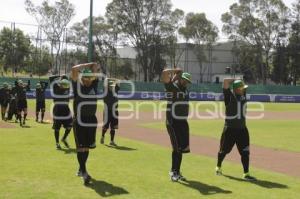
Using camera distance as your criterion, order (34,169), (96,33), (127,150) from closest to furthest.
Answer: (34,169) → (127,150) → (96,33)

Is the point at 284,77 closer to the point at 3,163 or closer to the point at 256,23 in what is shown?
the point at 256,23

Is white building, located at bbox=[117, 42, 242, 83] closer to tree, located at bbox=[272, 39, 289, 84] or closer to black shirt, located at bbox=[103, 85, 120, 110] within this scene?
tree, located at bbox=[272, 39, 289, 84]

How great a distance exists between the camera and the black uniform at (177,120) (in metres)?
9.34

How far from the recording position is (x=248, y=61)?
78.4 metres

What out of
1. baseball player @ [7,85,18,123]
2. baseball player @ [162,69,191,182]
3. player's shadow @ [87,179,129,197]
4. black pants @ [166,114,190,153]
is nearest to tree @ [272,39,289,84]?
baseball player @ [7,85,18,123]

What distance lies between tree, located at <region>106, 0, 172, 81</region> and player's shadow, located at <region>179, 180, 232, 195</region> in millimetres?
62485

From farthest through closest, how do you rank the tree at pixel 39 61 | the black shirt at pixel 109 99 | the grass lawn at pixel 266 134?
the tree at pixel 39 61 → the grass lawn at pixel 266 134 → the black shirt at pixel 109 99

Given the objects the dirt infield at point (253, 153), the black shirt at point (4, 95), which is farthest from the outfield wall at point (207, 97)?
the dirt infield at point (253, 153)

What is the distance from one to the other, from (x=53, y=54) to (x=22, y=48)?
371 cm

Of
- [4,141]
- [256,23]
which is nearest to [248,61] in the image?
[256,23]

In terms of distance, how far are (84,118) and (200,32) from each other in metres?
67.8

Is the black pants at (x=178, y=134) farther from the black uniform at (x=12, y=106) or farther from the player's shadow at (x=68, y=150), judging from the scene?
the black uniform at (x=12, y=106)

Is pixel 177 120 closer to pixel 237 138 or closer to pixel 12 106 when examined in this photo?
pixel 237 138

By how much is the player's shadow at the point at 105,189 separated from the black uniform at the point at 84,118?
2.29ft
